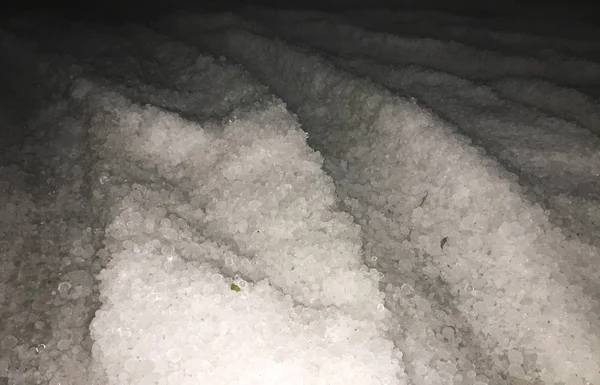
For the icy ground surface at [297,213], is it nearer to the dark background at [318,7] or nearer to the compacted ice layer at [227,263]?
the compacted ice layer at [227,263]

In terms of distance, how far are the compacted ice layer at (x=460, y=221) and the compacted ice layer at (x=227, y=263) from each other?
0.85 ft

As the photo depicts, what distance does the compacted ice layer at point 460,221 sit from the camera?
4.61ft

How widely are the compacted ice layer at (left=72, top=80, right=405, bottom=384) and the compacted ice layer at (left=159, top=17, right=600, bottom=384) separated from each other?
26 centimetres

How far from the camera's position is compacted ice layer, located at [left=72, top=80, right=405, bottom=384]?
1289 millimetres

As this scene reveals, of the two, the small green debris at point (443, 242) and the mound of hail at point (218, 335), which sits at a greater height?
the small green debris at point (443, 242)

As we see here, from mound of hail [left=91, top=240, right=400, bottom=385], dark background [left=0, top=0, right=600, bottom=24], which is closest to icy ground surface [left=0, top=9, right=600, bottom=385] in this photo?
mound of hail [left=91, top=240, right=400, bottom=385]

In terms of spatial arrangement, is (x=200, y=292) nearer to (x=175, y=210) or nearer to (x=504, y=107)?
(x=175, y=210)

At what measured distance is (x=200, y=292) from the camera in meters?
1.40

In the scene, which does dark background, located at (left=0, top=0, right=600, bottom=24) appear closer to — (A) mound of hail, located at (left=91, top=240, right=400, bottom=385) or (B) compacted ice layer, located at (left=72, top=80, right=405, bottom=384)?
(B) compacted ice layer, located at (left=72, top=80, right=405, bottom=384)

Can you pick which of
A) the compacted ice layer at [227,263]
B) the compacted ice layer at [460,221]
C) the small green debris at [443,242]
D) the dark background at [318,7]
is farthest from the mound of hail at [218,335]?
the dark background at [318,7]

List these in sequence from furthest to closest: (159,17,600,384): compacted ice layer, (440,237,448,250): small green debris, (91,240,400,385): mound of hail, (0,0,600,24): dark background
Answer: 1. (0,0,600,24): dark background
2. (440,237,448,250): small green debris
3. (159,17,600,384): compacted ice layer
4. (91,240,400,385): mound of hail

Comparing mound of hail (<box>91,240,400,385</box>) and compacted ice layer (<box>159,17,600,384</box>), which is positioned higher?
compacted ice layer (<box>159,17,600,384</box>)

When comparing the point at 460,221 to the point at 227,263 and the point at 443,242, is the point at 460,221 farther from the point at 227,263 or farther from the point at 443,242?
the point at 227,263

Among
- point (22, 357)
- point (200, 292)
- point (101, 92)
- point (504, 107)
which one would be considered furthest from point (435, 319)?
point (101, 92)
